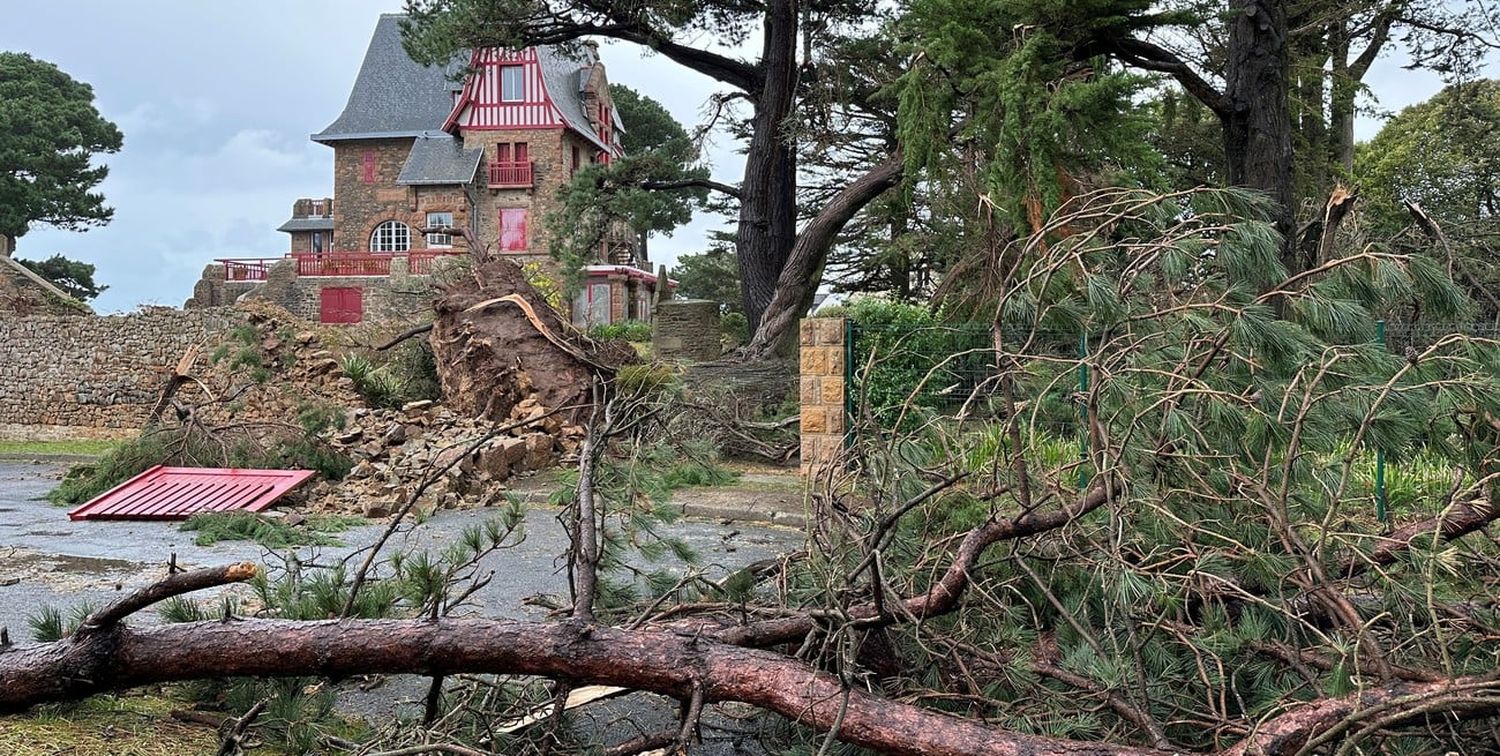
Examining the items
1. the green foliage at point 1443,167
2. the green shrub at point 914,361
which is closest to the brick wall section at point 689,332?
the green shrub at point 914,361

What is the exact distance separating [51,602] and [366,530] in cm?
318

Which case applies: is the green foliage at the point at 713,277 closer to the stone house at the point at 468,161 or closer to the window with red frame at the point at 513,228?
the stone house at the point at 468,161

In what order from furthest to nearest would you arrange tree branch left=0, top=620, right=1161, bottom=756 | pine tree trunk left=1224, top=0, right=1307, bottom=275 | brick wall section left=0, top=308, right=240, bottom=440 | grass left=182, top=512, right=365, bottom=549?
brick wall section left=0, top=308, right=240, bottom=440 → pine tree trunk left=1224, top=0, right=1307, bottom=275 → grass left=182, top=512, right=365, bottom=549 → tree branch left=0, top=620, right=1161, bottom=756

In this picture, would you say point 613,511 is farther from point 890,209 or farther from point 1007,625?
point 890,209

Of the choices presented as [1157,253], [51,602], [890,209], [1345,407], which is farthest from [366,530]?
[890,209]

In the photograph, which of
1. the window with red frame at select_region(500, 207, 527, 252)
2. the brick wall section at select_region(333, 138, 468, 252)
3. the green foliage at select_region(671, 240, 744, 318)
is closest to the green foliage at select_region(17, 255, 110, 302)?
the brick wall section at select_region(333, 138, 468, 252)

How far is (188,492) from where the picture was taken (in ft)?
32.2

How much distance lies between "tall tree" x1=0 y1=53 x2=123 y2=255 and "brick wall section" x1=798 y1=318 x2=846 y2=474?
3427 centimetres

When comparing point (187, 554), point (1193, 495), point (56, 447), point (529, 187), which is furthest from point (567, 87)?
point (1193, 495)

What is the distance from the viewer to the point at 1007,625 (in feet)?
11.9

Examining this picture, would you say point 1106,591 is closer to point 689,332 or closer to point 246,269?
point 689,332

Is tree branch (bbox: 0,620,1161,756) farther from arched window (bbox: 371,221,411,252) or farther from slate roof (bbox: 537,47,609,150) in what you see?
arched window (bbox: 371,221,411,252)

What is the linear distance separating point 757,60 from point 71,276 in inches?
1158

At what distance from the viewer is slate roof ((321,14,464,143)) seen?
39.7m
